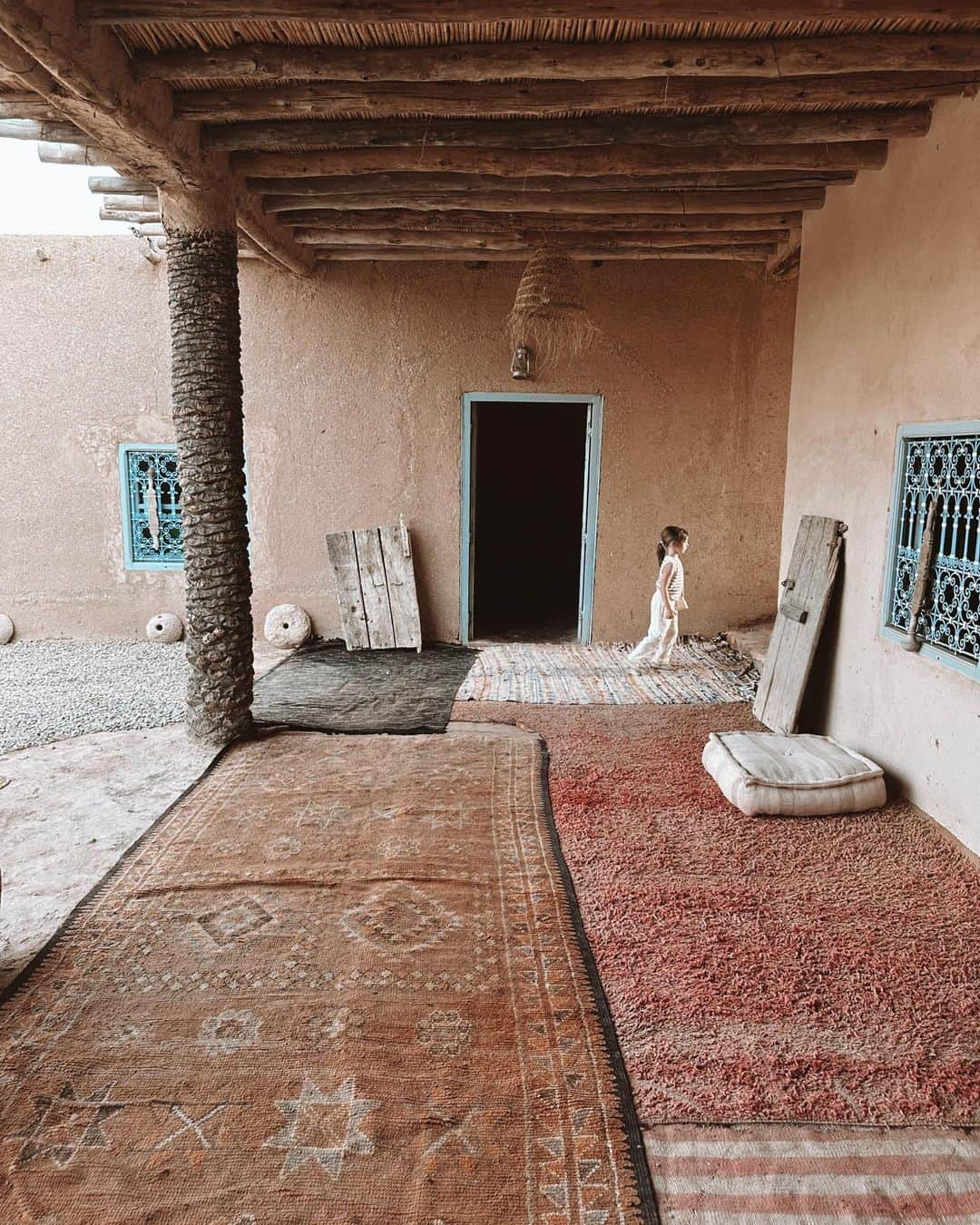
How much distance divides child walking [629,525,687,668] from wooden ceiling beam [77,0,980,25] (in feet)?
13.4

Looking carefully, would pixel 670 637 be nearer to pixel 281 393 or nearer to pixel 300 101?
pixel 281 393

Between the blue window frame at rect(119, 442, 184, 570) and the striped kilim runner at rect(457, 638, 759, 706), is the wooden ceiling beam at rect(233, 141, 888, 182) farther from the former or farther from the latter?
the blue window frame at rect(119, 442, 184, 570)

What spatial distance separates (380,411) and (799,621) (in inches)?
173

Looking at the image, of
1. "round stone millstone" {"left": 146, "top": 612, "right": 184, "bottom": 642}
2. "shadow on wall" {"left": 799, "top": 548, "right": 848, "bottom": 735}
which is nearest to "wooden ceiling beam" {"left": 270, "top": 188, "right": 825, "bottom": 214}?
"shadow on wall" {"left": 799, "top": 548, "right": 848, "bottom": 735}

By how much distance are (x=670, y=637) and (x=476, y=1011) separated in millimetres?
4958

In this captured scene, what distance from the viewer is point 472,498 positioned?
318 inches

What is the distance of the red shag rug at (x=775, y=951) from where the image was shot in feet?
7.77

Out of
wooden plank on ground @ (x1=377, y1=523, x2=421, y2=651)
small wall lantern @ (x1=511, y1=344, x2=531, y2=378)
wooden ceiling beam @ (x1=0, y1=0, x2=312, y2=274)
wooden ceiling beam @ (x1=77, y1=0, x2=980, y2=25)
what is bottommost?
wooden plank on ground @ (x1=377, y1=523, x2=421, y2=651)

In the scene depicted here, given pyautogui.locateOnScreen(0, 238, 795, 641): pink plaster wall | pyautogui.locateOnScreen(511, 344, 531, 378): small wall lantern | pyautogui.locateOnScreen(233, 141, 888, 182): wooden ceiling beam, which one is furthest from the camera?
pyautogui.locateOnScreen(0, 238, 795, 641): pink plaster wall

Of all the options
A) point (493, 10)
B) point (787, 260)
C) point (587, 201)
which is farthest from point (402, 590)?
point (493, 10)

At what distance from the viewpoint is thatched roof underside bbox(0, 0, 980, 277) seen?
11.4ft

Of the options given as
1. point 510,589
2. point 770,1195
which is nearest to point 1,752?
point 770,1195

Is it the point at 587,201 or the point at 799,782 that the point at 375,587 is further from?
the point at 799,782

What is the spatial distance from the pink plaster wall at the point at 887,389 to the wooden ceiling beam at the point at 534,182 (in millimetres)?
350
